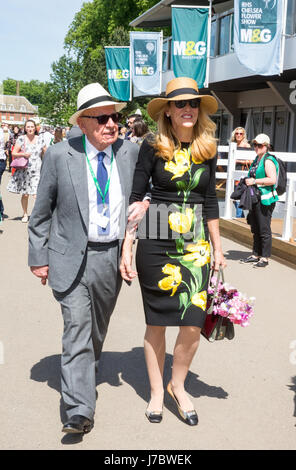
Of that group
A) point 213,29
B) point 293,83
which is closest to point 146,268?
point 293,83

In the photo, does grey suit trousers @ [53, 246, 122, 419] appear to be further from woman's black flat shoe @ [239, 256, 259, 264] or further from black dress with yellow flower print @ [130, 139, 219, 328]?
woman's black flat shoe @ [239, 256, 259, 264]

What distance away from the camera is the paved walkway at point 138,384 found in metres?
3.73

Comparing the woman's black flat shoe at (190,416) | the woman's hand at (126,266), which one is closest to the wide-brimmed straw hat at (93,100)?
the woman's hand at (126,266)

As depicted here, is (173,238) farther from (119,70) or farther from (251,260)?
(119,70)

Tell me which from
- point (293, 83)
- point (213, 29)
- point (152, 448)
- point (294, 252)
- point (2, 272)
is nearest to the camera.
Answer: point (152, 448)

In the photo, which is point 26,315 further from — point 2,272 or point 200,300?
point 200,300

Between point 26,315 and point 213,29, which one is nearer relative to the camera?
point 26,315

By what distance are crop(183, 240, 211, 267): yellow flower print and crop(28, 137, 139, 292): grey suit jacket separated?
0.43 metres

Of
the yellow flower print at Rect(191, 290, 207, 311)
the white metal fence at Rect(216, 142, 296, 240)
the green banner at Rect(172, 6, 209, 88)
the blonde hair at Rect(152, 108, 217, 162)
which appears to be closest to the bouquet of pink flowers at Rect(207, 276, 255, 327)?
the yellow flower print at Rect(191, 290, 207, 311)

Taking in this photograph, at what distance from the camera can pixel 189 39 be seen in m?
21.3

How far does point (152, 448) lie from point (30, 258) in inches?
50.8

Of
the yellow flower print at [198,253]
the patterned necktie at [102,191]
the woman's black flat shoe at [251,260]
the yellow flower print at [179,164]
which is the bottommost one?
the woman's black flat shoe at [251,260]

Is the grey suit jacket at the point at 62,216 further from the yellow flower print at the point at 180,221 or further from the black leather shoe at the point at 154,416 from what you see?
the black leather shoe at the point at 154,416

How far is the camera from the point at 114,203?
3.94 metres
